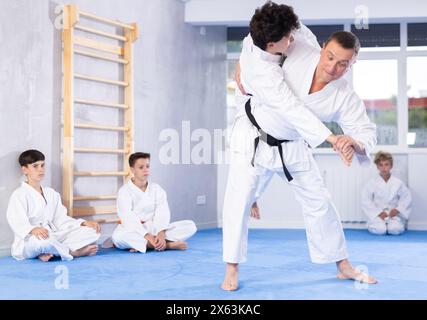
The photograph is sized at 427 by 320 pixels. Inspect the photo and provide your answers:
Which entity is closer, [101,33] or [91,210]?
[91,210]

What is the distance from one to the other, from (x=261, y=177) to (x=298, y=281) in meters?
0.60

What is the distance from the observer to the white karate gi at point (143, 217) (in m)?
4.40

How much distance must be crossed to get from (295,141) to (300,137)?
3 cm

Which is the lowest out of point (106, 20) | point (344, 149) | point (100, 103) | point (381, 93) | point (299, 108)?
point (344, 149)

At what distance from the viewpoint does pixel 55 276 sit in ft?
10.6

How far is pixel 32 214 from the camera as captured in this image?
4000 mm

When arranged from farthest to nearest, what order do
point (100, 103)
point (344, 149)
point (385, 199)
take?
point (385, 199), point (100, 103), point (344, 149)

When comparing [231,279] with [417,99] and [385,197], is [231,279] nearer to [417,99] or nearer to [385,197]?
[385,197]

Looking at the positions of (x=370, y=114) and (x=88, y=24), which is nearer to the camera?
(x=88, y=24)

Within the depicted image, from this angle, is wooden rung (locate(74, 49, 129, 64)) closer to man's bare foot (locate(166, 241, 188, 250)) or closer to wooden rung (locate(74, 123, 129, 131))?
wooden rung (locate(74, 123, 129, 131))

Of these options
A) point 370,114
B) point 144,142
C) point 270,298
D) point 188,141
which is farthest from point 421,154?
point 270,298

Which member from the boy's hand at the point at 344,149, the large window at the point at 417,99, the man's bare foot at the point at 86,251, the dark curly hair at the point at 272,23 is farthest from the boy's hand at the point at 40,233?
the large window at the point at 417,99

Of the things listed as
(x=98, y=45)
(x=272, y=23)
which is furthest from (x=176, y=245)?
(x=272, y=23)

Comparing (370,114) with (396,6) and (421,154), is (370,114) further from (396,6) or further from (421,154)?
(396,6)
